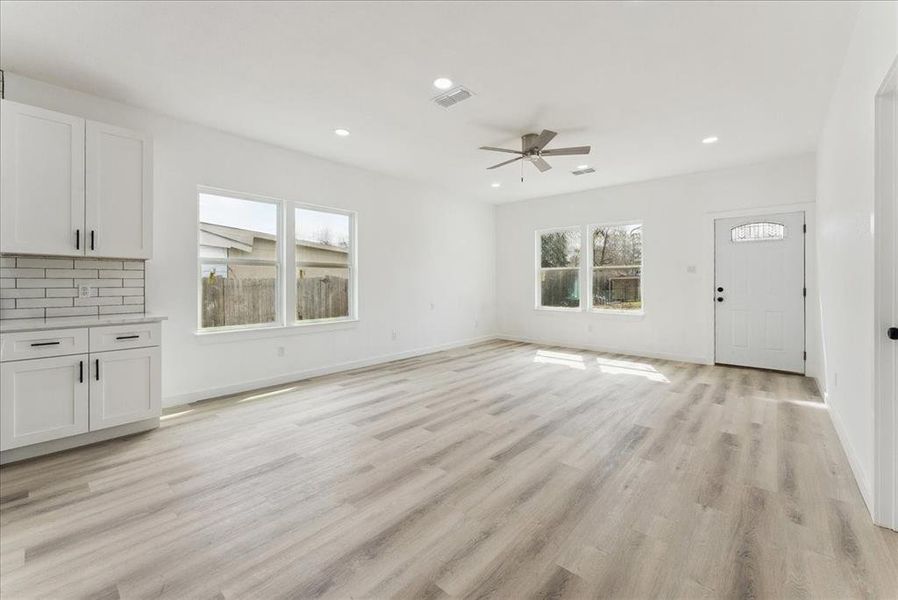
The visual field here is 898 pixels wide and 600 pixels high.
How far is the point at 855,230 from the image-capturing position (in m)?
2.49

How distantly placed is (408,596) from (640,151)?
17.0 ft

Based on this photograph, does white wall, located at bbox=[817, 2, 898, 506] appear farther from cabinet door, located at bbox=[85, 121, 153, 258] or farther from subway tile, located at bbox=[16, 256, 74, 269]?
subway tile, located at bbox=[16, 256, 74, 269]

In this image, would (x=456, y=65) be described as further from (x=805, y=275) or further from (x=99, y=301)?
(x=805, y=275)

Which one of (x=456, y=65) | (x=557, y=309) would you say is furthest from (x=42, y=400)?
(x=557, y=309)

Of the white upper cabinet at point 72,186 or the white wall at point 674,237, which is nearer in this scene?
the white upper cabinet at point 72,186

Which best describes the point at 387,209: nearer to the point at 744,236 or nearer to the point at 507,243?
the point at 507,243

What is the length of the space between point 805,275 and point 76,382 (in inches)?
305

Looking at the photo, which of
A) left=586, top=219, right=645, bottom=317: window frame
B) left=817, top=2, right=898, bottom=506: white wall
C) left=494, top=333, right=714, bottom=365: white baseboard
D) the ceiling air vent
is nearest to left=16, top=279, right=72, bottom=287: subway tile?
the ceiling air vent

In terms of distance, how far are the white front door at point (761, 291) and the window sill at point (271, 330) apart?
5.39 m

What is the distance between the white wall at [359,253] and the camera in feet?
12.7

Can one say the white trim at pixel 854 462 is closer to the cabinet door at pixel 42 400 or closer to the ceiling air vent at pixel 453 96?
the ceiling air vent at pixel 453 96

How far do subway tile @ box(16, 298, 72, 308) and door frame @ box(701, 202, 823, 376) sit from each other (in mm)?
7474

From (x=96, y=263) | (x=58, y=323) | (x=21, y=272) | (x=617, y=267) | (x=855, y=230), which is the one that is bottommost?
(x=58, y=323)

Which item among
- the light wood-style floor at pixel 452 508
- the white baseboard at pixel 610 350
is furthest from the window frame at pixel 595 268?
the light wood-style floor at pixel 452 508
